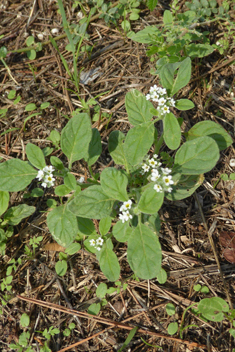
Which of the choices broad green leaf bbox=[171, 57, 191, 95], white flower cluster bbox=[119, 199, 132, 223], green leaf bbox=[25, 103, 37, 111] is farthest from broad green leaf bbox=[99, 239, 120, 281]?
green leaf bbox=[25, 103, 37, 111]

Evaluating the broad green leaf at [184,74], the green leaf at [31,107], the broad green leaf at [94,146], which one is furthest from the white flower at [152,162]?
the green leaf at [31,107]

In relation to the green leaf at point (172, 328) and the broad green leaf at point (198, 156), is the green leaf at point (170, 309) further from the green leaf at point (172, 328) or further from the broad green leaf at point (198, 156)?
the broad green leaf at point (198, 156)

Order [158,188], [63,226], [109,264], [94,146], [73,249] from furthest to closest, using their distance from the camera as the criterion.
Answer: [73,249] → [94,146] → [109,264] → [63,226] → [158,188]

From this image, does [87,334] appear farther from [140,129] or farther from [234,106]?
[234,106]

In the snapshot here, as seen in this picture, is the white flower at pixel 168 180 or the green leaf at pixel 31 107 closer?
the white flower at pixel 168 180

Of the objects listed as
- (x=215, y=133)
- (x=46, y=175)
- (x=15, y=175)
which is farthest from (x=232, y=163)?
(x=15, y=175)

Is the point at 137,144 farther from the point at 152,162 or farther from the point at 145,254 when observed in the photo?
the point at 145,254
